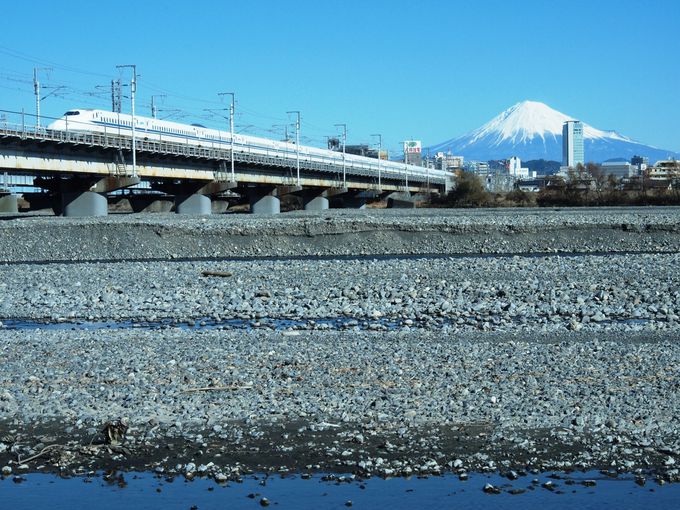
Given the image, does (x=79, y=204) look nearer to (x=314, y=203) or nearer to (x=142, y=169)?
(x=142, y=169)

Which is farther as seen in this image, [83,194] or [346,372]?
[83,194]

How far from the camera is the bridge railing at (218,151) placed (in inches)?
1895

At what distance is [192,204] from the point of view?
6925 cm

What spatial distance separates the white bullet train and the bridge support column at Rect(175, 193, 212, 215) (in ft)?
13.7

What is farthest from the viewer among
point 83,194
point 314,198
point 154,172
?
point 314,198

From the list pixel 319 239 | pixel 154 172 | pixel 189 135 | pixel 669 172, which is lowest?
pixel 319 239

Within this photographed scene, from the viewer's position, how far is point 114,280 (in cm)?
2383

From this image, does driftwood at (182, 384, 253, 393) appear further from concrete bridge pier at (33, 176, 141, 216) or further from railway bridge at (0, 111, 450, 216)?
concrete bridge pier at (33, 176, 141, 216)

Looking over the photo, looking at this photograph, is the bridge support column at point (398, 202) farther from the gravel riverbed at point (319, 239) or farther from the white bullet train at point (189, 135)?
the gravel riverbed at point (319, 239)

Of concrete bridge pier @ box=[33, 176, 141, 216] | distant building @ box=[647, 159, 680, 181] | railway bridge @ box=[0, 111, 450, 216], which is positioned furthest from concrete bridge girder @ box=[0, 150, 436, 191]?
distant building @ box=[647, 159, 680, 181]

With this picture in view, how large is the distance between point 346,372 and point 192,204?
5884 centimetres

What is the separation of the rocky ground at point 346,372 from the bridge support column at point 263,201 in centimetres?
5508

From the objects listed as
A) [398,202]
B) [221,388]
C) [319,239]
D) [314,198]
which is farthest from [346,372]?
[398,202]

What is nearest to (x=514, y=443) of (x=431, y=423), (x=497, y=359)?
(x=431, y=423)
